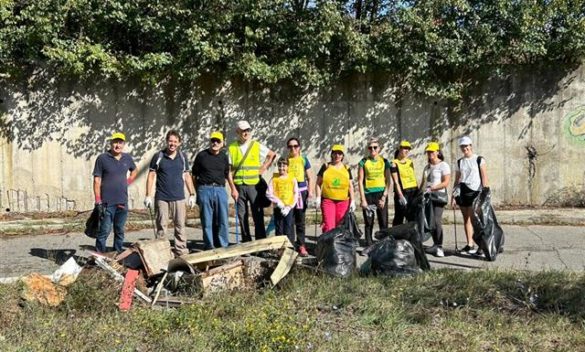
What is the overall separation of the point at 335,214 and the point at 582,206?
22.7 feet

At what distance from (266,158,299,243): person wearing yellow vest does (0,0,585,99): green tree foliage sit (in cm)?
380

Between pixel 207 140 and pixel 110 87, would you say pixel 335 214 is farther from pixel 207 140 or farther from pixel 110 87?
pixel 110 87

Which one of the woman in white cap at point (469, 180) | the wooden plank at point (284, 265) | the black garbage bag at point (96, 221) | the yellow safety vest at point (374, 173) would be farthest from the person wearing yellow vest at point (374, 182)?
the black garbage bag at point (96, 221)

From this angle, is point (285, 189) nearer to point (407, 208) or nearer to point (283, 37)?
point (407, 208)

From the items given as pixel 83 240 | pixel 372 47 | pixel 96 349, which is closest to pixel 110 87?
pixel 83 240

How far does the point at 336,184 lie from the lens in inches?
315

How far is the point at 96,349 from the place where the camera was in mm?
4410

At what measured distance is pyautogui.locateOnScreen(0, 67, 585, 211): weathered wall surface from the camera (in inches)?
469

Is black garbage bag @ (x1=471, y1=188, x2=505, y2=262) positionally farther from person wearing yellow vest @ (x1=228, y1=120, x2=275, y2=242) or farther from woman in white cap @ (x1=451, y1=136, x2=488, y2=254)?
person wearing yellow vest @ (x1=228, y1=120, x2=275, y2=242)

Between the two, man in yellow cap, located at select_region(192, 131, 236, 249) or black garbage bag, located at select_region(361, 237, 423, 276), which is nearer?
black garbage bag, located at select_region(361, 237, 423, 276)

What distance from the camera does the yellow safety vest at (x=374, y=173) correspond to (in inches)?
331

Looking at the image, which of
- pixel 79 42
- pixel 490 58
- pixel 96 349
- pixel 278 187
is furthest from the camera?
pixel 490 58

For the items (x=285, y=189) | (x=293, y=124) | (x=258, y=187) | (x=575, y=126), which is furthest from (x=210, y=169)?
(x=575, y=126)

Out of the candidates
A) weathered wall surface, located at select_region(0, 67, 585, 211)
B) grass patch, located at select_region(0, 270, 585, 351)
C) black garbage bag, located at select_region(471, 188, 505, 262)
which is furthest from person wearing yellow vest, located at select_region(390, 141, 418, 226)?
weathered wall surface, located at select_region(0, 67, 585, 211)
